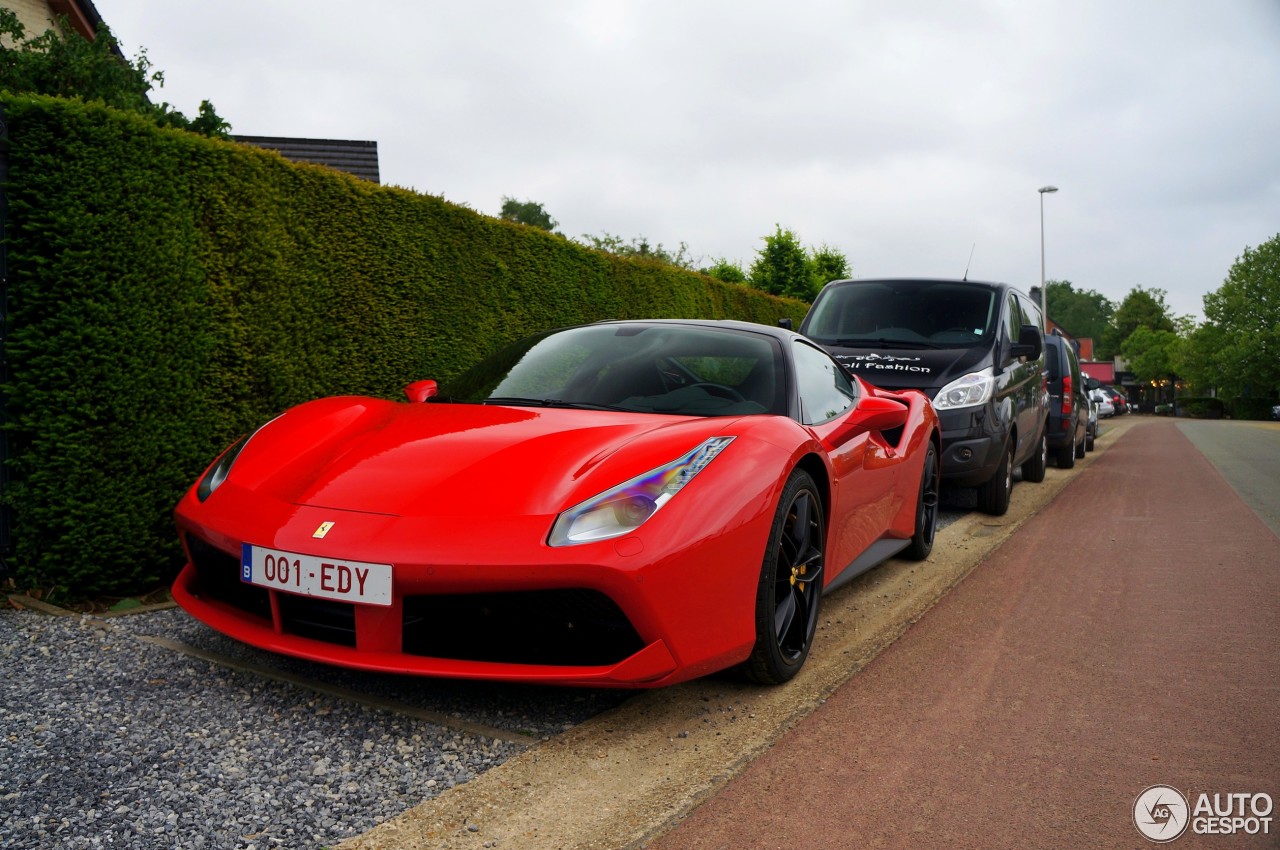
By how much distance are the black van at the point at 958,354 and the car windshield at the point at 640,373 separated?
11.0 ft

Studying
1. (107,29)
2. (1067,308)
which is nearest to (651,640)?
(107,29)

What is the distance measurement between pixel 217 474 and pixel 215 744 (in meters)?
1.07

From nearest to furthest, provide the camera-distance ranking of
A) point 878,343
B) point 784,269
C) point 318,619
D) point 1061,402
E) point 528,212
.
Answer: point 318,619, point 878,343, point 1061,402, point 784,269, point 528,212

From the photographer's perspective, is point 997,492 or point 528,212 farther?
point 528,212

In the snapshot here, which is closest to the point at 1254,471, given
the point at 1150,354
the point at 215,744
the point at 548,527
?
the point at 548,527

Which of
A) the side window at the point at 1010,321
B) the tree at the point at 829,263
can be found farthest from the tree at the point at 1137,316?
the side window at the point at 1010,321

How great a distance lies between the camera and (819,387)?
13.6 feet

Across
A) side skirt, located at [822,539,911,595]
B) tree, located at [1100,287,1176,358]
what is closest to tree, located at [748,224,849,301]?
side skirt, located at [822,539,911,595]

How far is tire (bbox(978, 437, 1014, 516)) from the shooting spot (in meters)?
7.15

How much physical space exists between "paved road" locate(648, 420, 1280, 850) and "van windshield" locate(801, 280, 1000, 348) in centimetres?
266

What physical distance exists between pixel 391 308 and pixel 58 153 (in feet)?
7.44

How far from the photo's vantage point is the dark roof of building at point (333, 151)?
19.1m

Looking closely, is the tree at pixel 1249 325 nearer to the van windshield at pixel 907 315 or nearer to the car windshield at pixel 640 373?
the van windshield at pixel 907 315

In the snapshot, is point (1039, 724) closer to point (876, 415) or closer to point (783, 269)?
point (876, 415)
